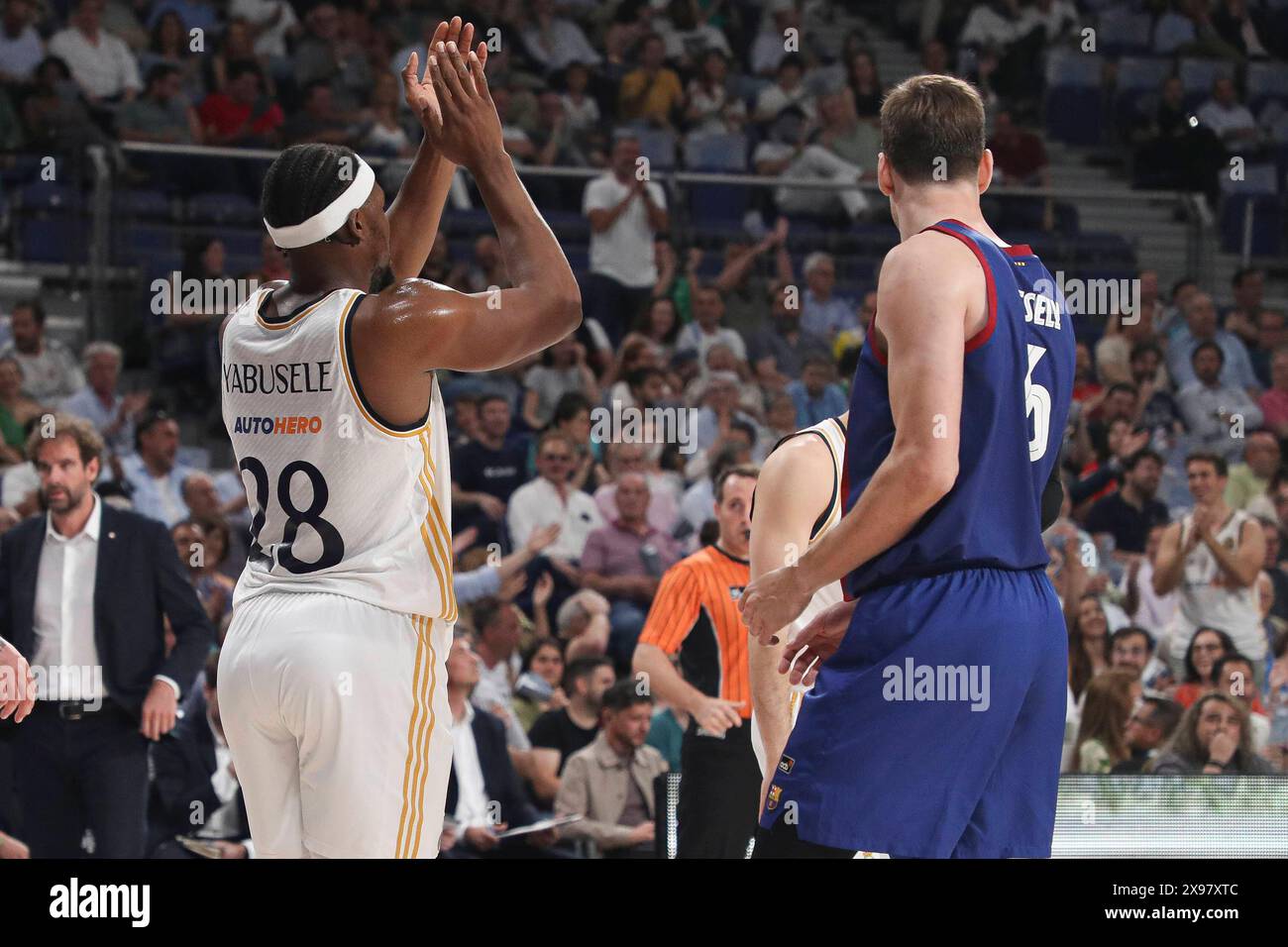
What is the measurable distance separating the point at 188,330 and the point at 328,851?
7.37 meters

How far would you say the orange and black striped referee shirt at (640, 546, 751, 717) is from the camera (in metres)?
6.07

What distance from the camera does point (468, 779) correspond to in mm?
7215

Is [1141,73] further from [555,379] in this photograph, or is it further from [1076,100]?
[555,379]

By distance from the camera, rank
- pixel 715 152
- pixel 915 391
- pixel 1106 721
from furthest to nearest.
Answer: pixel 715 152, pixel 1106 721, pixel 915 391

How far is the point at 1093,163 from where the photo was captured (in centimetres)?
1407

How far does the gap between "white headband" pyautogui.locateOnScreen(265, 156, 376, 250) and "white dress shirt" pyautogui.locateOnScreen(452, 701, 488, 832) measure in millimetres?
3975

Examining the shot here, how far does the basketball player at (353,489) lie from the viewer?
335cm

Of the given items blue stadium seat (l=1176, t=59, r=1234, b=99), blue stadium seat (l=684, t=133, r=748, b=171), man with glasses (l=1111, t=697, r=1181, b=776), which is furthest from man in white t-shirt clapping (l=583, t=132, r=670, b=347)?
blue stadium seat (l=1176, t=59, r=1234, b=99)

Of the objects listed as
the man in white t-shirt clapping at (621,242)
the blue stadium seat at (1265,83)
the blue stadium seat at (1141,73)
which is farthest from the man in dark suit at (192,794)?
the blue stadium seat at (1265,83)

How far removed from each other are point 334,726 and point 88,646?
328 cm

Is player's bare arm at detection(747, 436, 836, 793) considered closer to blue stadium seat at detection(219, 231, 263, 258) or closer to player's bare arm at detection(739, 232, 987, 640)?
player's bare arm at detection(739, 232, 987, 640)

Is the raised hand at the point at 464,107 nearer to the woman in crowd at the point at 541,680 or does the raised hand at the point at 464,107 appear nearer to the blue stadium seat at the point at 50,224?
the woman in crowd at the point at 541,680

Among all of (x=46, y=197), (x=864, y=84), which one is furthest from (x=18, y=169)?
(x=864, y=84)

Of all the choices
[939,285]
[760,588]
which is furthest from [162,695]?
[939,285]
